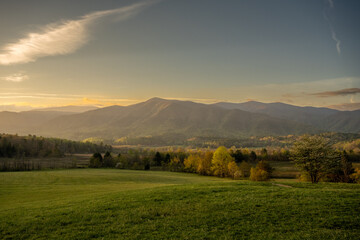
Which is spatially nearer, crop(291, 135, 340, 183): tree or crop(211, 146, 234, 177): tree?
crop(291, 135, 340, 183): tree

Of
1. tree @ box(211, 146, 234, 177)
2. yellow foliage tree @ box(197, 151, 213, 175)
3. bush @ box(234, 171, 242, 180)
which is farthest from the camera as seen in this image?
yellow foliage tree @ box(197, 151, 213, 175)

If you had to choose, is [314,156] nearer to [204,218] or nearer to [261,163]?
[204,218]

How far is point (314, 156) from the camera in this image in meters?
45.3

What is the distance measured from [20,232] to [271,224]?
17.7 metres

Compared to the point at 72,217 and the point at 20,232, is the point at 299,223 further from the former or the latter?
the point at 20,232

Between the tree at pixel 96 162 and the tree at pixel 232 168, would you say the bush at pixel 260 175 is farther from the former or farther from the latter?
the tree at pixel 96 162

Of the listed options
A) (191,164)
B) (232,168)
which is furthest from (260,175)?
(191,164)

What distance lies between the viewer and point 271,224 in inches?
587

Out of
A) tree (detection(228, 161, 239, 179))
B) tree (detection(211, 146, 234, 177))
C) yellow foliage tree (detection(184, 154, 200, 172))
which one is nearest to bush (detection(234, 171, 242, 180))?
tree (detection(228, 161, 239, 179))

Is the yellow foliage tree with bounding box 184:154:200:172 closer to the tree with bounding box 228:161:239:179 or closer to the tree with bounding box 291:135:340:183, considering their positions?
the tree with bounding box 228:161:239:179

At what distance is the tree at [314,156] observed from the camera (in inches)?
1799

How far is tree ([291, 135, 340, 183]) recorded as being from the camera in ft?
150

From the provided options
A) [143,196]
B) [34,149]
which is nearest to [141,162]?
[34,149]

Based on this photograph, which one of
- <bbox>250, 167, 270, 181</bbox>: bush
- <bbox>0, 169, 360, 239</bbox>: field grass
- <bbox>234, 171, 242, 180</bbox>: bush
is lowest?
<bbox>234, 171, 242, 180</bbox>: bush
